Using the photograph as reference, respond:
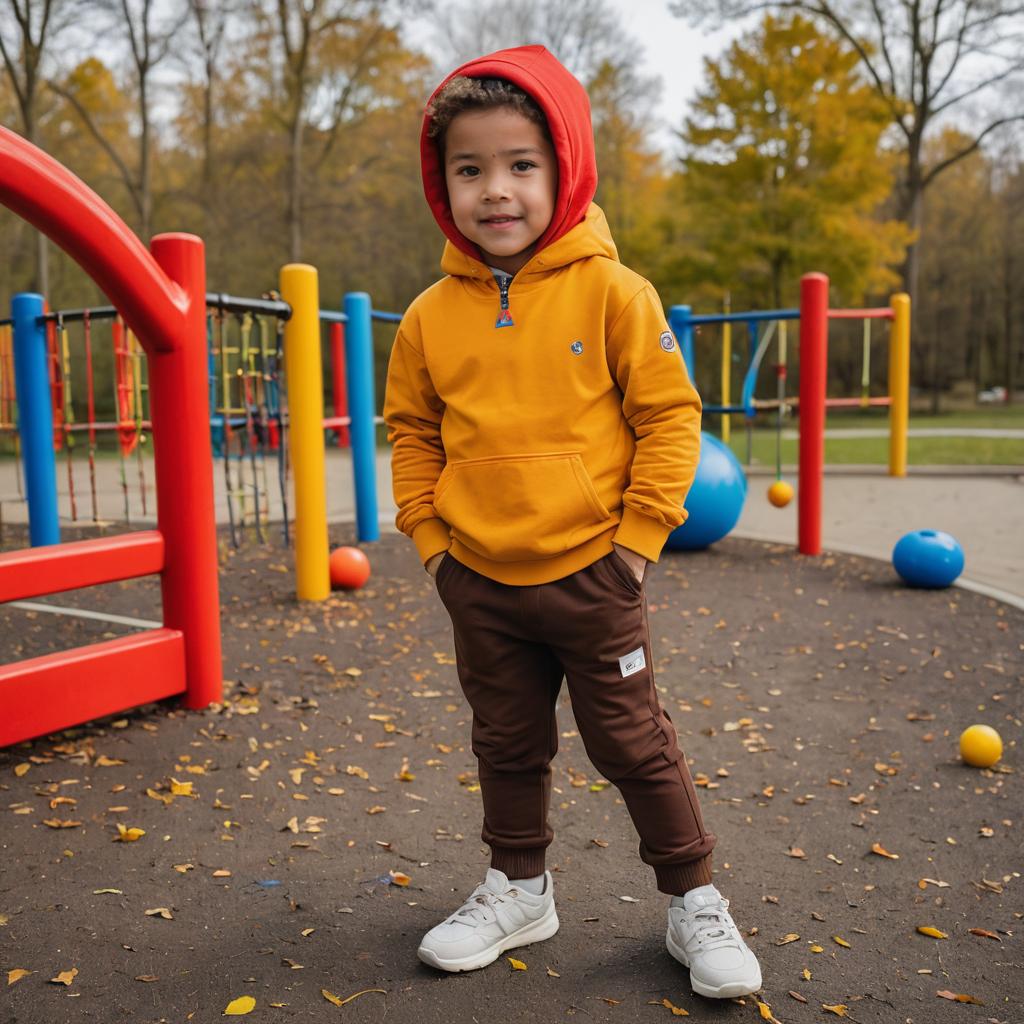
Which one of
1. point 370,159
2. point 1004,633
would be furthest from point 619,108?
point 1004,633

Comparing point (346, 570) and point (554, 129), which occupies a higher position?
point (554, 129)

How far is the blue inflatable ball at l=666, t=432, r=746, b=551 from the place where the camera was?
23.2ft

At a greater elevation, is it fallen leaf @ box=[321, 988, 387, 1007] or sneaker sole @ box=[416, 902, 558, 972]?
sneaker sole @ box=[416, 902, 558, 972]

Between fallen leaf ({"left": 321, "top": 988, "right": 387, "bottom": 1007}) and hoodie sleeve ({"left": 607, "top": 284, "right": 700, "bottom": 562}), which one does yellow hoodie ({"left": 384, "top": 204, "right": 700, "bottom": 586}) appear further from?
fallen leaf ({"left": 321, "top": 988, "right": 387, "bottom": 1007})

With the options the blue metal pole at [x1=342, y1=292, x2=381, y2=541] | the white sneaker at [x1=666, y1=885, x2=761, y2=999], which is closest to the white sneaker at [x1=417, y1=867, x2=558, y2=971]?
the white sneaker at [x1=666, y1=885, x2=761, y2=999]

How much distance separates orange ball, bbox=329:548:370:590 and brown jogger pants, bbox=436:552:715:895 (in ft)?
13.2

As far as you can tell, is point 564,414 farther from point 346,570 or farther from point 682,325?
point 682,325

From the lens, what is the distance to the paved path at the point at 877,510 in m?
7.36

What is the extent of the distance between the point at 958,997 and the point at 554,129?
198cm

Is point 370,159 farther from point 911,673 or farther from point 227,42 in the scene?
point 911,673

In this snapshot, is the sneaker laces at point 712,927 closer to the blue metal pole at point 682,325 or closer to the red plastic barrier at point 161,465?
the red plastic barrier at point 161,465

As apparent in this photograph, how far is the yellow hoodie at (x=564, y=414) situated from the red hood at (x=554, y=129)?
0.13ft

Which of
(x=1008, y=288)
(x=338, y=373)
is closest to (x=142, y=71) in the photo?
(x=338, y=373)

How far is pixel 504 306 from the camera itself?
2051 mm
